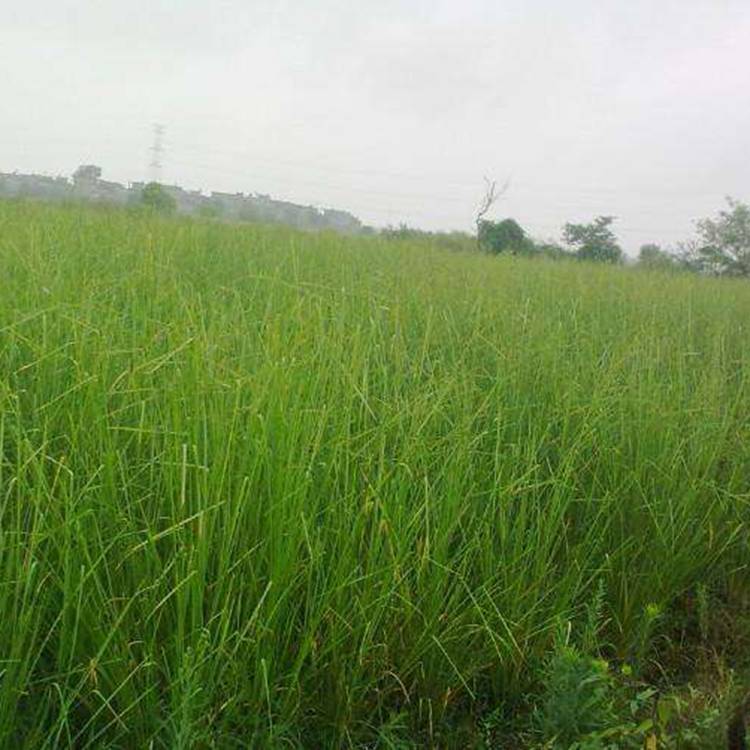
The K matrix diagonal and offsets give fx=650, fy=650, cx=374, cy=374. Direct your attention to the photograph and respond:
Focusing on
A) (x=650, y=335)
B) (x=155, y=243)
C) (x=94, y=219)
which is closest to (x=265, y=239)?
(x=94, y=219)

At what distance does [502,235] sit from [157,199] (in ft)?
23.0

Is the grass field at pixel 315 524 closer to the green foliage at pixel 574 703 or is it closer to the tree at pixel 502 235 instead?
the green foliage at pixel 574 703

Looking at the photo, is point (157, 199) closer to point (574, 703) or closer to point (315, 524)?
point (315, 524)

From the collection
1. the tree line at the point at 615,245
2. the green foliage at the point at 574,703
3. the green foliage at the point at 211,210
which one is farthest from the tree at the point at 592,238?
the green foliage at the point at 574,703

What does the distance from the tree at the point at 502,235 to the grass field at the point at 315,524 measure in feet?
35.2

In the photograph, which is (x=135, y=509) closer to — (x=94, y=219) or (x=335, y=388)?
(x=335, y=388)

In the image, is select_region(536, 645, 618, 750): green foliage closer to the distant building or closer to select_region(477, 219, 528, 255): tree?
the distant building

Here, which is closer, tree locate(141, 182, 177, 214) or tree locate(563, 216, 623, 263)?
tree locate(141, 182, 177, 214)

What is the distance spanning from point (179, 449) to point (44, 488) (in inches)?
10.6

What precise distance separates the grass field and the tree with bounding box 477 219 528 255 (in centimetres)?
1072

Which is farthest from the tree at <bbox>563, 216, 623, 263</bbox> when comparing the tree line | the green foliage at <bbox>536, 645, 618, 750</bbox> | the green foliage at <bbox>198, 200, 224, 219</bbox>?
the green foliage at <bbox>536, 645, 618, 750</bbox>

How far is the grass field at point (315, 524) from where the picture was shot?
1114 mm

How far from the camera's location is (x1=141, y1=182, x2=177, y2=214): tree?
318 inches

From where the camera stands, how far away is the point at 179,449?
1312 mm
